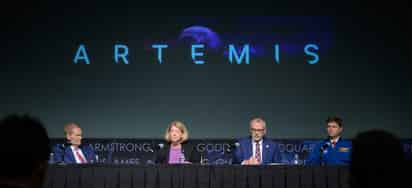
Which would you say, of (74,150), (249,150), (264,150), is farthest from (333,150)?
(74,150)

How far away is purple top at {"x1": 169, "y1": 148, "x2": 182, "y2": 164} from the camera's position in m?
5.29

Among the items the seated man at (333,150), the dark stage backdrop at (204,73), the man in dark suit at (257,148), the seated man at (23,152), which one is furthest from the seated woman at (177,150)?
the seated man at (23,152)

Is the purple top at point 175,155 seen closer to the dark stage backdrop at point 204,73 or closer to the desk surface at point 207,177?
the desk surface at point 207,177

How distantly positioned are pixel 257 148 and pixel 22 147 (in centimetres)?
446

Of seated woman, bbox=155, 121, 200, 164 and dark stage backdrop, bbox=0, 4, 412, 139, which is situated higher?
dark stage backdrop, bbox=0, 4, 412, 139

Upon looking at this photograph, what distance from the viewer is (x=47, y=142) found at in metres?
1.22

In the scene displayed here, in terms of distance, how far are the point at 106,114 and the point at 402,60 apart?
3.15 m

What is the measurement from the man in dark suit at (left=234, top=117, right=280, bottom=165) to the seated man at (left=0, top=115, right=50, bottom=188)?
433cm

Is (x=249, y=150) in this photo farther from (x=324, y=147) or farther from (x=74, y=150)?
(x=74, y=150)

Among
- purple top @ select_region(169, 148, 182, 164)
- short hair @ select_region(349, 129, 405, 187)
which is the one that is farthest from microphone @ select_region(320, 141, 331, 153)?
short hair @ select_region(349, 129, 405, 187)

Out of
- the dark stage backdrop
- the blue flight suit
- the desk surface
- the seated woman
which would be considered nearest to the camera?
the desk surface

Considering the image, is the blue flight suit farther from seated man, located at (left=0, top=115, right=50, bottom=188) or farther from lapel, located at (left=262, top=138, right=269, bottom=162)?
seated man, located at (left=0, top=115, right=50, bottom=188)

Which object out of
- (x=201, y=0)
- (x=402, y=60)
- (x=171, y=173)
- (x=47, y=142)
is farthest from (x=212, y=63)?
(x=47, y=142)

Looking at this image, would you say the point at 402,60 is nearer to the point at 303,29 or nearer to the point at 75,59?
the point at 303,29
